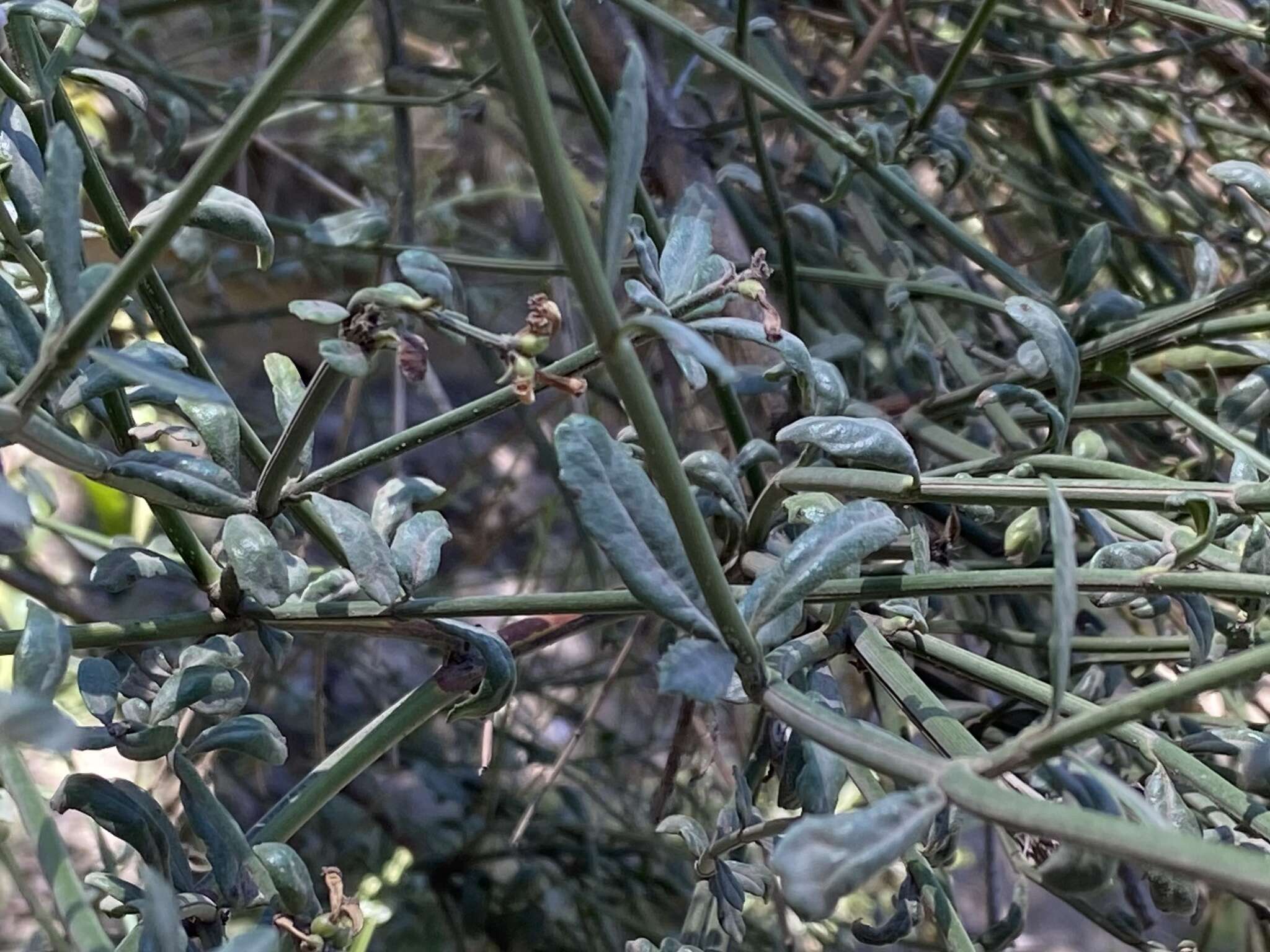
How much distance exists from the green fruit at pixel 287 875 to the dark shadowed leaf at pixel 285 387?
13 centimetres

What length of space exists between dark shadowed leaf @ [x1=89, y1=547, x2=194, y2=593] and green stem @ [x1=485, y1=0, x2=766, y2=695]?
0.21 meters

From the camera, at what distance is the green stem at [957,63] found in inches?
21.4

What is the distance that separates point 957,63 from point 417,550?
401mm

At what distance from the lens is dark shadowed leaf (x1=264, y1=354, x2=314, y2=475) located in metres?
0.40

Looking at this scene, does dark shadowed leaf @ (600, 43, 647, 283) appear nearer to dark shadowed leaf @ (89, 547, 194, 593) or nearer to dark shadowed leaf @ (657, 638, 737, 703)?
dark shadowed leaf @ (657, 638, 737, 703)

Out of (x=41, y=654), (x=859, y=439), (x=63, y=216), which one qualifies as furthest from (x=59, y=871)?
(x=859, y=439)

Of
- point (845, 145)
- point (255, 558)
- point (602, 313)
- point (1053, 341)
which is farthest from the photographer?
point (845, 145)

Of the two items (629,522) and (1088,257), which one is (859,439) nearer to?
(629,522)

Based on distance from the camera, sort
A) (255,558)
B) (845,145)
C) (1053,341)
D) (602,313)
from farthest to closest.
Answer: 1. (845,145)
2. (1053,341)
3. (255,558)
4. (602,313)

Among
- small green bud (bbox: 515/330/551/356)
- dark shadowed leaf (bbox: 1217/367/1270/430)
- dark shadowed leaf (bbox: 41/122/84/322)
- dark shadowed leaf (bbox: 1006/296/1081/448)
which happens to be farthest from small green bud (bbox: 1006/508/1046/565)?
dark shadowed leaf (bbox: 41/122/84/322)

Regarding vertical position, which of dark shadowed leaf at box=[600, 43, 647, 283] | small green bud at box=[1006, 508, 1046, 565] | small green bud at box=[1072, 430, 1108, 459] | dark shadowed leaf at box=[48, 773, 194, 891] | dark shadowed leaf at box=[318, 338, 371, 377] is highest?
dark shadowed leaf at box=[600, 43, 647, 283]

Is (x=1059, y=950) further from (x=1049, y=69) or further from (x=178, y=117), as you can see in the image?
(x=178, y=117)

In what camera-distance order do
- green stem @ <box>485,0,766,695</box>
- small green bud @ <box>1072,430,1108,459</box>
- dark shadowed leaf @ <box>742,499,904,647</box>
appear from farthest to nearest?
small green bud @ <box>1072,430,1108,459</box> → dark shadowed leaf @ <box>742,499,904,647</box> → green stem @ <box>485,0,766,695</box>

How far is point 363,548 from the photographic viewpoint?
0.35 m
